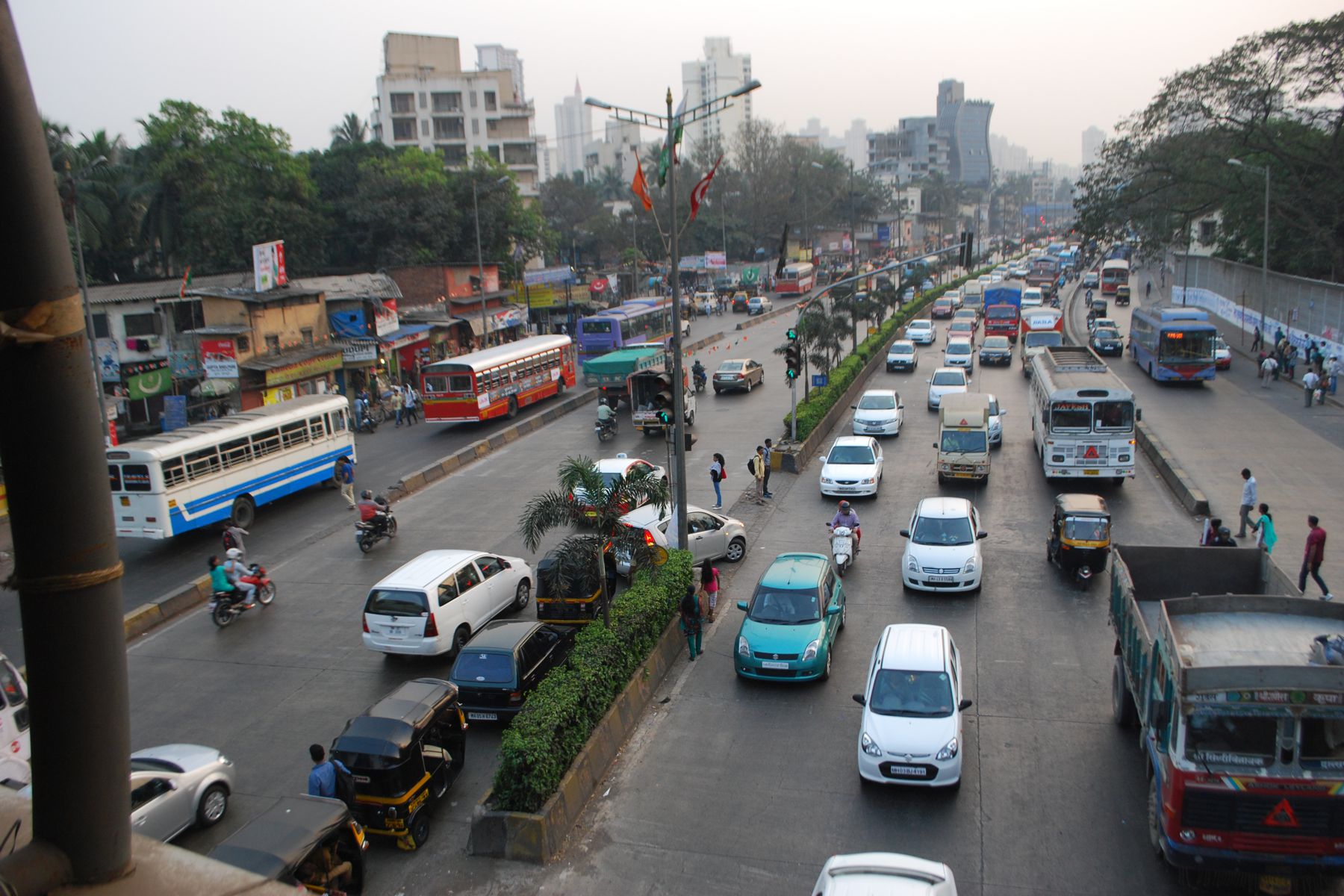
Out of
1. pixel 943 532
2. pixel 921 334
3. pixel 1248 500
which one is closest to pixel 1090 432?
pixel 1248 500

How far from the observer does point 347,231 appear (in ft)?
198

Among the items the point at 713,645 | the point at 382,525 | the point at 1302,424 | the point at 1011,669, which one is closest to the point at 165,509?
the point at 382,525

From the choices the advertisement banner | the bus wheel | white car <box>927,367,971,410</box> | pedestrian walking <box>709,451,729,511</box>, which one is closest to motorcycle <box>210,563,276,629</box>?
the bus wheel

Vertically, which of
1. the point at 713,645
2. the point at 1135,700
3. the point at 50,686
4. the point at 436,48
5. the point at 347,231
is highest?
the point at 436,48

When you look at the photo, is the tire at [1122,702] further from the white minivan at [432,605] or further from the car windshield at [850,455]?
the car windshield at [850,455]

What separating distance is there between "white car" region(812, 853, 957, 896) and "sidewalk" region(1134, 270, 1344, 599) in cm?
1312

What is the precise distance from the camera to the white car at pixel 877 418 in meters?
32.2

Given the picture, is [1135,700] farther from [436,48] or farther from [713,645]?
[436,48]

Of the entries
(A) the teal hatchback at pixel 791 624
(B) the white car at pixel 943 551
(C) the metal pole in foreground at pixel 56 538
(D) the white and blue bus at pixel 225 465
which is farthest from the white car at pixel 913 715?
(D) the white and blue bus at pixel 225 465

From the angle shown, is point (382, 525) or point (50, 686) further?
point (382, 525)

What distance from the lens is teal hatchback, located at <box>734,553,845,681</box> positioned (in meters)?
14.5

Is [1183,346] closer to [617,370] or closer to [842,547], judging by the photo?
[617,370]

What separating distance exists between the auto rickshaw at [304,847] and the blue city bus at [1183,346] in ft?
123

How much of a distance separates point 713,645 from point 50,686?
15.2 meters
